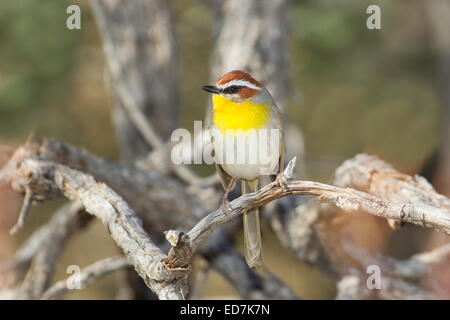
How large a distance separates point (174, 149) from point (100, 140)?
1.69 m

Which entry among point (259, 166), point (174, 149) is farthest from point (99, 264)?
point (259, 166)

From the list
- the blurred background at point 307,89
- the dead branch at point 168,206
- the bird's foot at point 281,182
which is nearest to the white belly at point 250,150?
the bird's foot at point 281,182

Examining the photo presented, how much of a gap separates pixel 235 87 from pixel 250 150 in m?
0.34

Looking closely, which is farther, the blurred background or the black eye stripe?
the blurred background

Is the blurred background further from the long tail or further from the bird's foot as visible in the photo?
the bird's foot

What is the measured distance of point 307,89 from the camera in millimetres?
5969

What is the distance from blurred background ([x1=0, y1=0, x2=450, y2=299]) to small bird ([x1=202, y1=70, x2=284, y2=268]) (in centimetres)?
135

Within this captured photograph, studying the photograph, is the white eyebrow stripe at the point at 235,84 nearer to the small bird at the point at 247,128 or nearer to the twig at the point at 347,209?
the small bird at the point at 247,128

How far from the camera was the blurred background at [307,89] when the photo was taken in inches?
185

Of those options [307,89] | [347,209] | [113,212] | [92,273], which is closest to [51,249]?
[92,273]

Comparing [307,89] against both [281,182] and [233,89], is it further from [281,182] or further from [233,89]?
[281,182]

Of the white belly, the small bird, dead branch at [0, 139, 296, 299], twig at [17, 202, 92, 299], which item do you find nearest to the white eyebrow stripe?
the small bird

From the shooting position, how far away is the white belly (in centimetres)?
302

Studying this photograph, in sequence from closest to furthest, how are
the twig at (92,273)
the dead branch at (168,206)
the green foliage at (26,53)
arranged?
the twig at (92,273), the dead branch at (168,206), the green foliage at (26,53)
